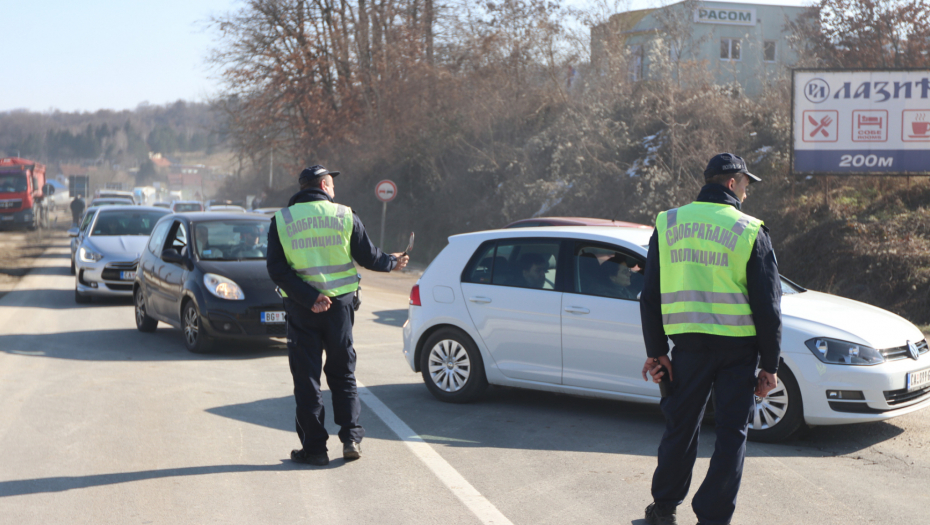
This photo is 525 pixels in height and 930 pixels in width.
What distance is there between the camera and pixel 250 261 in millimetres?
10250

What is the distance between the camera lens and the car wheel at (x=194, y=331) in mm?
9477

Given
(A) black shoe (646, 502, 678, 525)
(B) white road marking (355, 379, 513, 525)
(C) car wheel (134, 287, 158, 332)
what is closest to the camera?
(A) black shoe (646, 502, 678, 525)

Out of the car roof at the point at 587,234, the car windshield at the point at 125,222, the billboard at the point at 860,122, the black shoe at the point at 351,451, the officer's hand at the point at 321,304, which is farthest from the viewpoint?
the billboard at the point at 860,122

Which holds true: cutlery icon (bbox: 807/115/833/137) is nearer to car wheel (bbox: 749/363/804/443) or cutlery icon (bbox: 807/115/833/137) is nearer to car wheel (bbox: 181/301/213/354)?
car wheel (bbox: 749/363/804/443)

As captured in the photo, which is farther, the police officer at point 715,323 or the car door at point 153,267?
the car door at point 153,267

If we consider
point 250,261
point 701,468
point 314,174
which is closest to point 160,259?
point 250,261

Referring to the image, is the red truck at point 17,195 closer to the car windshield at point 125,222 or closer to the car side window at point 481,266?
the car windshield at point 125,222

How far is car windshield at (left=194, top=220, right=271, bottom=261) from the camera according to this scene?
10.3 m

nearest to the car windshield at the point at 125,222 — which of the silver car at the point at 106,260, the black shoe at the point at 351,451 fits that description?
the silver car at the point at 106,260

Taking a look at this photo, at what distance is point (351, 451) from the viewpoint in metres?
5.41

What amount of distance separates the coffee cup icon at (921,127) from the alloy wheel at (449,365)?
12649 millimetres

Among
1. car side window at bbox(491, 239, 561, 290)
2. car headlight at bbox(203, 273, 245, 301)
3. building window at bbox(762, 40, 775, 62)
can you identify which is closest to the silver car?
car headlight at bbox(203, 273, 245, 301)

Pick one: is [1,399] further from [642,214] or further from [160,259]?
A: [642,214]

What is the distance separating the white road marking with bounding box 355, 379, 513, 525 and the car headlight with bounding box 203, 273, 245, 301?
278cm
